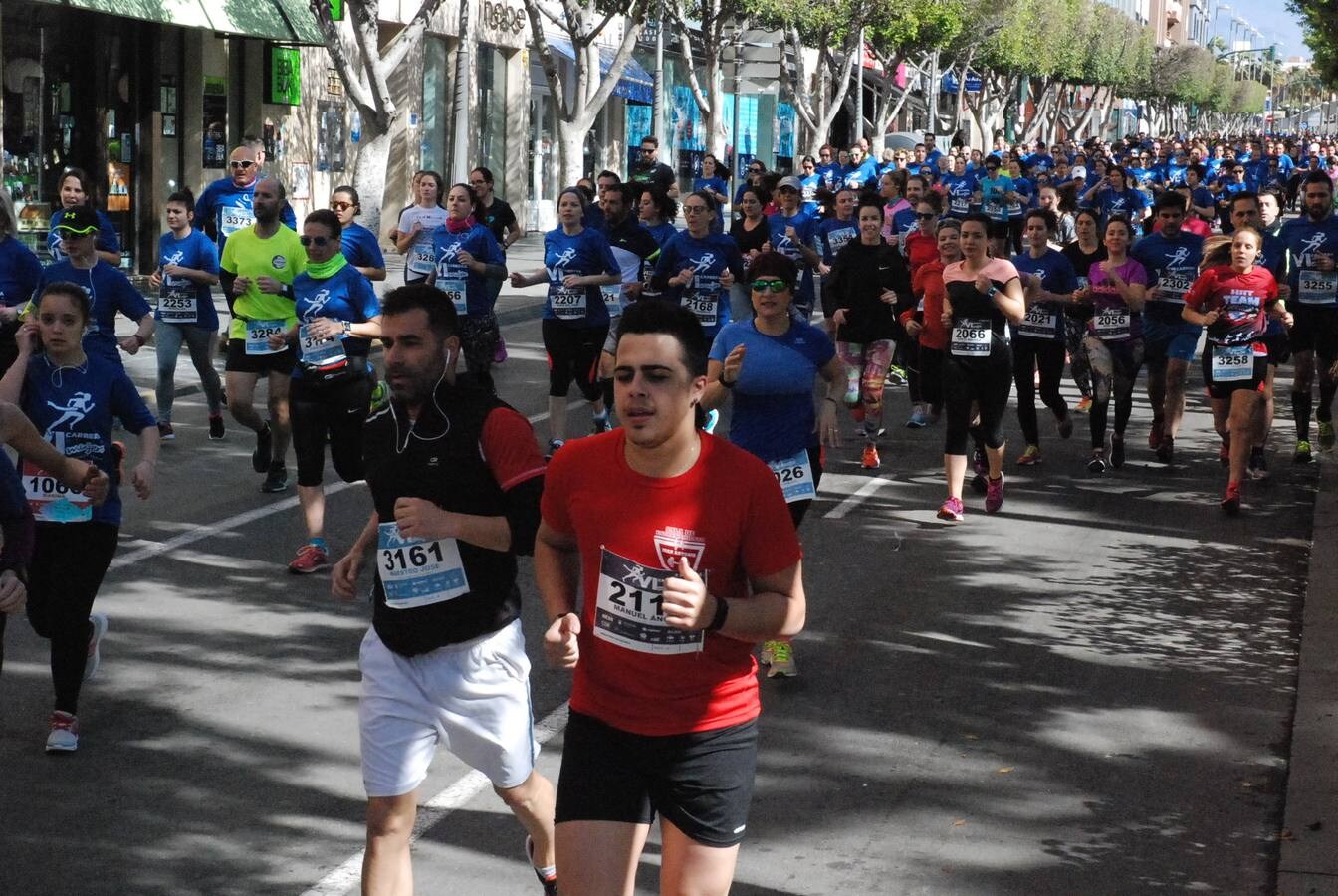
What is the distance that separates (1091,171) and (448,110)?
16.1 meters

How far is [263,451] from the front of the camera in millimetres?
11320

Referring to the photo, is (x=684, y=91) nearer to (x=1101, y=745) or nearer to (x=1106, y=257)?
(x=1106, y=257)

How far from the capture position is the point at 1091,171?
1668 inches

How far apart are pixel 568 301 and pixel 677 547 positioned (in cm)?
865

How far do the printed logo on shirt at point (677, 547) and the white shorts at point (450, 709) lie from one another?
2.83ft

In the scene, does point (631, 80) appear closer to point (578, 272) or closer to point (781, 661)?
point (578, 272)

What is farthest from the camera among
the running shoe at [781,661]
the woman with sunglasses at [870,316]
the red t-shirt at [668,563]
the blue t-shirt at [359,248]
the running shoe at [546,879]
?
the woman with sunglasses at [870,316]

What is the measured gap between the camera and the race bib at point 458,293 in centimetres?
1312

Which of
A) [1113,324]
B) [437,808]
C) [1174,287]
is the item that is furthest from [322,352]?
[1174,287]

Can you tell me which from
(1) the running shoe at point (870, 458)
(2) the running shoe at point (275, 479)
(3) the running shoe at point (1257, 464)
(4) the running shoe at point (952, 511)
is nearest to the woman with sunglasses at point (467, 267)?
(2) the running shoe at point (275, 479)

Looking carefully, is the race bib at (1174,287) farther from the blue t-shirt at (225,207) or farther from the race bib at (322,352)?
the blue t-shirt at (225,207)

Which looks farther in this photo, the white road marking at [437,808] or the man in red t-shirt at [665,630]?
the white road marking at [437,808]

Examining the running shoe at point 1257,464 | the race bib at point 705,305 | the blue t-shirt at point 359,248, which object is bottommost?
the running shoe at point 1257,464

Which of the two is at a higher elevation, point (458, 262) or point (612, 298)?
point (458, 262)
